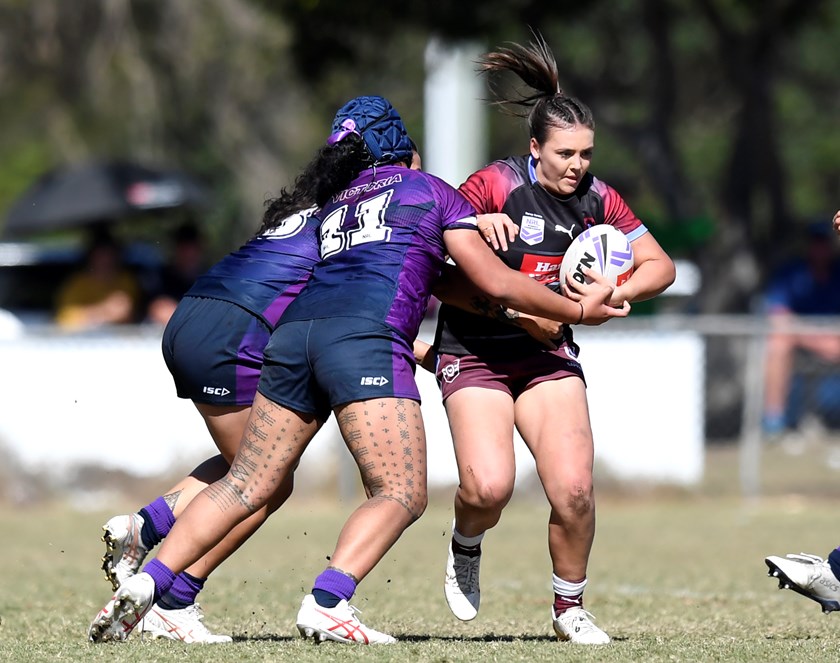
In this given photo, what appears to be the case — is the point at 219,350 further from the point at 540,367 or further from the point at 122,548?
the point at 540,367

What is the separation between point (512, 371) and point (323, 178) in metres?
1.09

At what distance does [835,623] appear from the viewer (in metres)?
6.33

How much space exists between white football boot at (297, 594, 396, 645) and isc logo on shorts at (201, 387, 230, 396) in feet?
3.22

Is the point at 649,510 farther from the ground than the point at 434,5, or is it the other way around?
the point at 434,5

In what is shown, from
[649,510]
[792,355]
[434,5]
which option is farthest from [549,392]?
[434,5]

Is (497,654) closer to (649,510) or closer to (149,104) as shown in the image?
(649,510)

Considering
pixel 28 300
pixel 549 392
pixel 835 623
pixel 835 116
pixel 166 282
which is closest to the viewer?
pixel 549 392

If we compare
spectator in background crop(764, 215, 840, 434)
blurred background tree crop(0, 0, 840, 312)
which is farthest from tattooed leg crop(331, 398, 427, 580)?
spectator in background crop(764, 215, 840, 434)

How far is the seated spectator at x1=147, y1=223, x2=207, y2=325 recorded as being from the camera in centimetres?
1323

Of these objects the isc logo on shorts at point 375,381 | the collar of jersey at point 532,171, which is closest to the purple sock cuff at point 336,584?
the isc logo on shorts at point 375,381

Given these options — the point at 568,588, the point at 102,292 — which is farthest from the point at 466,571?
the point at 102,292

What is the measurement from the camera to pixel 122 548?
5898 millimetres

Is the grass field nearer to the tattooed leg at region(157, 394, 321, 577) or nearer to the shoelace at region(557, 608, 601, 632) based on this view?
the shoelace at region(557, 608, 601, 632)

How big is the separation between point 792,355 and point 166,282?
5.74 metres
